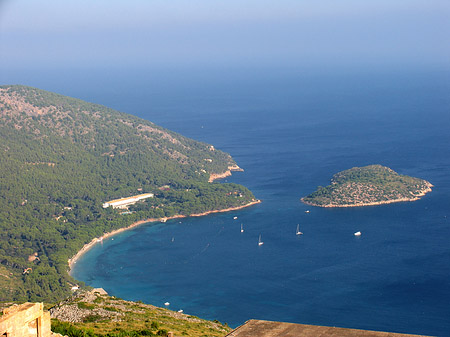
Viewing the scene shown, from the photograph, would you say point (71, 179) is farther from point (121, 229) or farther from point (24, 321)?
point (24, 321)

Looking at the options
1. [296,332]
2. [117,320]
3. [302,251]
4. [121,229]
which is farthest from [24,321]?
[121,229]

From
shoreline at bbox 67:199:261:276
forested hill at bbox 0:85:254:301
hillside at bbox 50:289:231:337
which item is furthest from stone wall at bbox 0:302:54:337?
shoreline at bbox 67:199:261:276

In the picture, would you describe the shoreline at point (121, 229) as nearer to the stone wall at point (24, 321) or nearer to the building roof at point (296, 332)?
the building roof at point (296, 332)

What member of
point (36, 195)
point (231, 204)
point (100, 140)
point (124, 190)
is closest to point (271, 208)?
point (231, 204)

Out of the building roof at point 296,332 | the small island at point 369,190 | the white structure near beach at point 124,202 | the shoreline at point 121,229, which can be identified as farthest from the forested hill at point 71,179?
the building roof at point 296,332

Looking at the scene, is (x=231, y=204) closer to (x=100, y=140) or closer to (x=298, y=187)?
(x=298, y=187)
